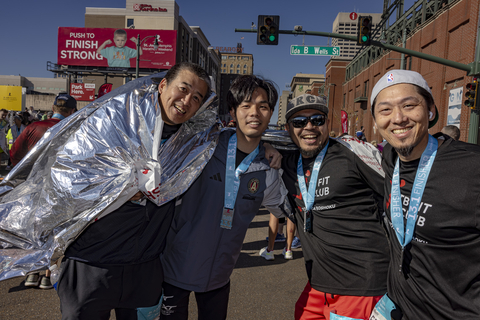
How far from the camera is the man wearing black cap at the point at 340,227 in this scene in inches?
87.6

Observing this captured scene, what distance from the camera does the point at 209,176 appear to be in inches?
96.2

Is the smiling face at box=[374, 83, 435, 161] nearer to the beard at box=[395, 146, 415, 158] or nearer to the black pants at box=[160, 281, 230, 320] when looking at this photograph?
the beard at box=[395, 146, 415, 158]

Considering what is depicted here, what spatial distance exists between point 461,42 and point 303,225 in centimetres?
1986

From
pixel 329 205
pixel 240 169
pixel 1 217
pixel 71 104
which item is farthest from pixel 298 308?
pixel 71 104

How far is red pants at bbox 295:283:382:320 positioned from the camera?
2215 mm

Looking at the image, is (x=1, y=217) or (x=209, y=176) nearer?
(x=1, y=217)

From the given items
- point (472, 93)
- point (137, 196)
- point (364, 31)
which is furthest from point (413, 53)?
point (137, 196)

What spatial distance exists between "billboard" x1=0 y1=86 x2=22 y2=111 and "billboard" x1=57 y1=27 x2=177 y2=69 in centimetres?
2182

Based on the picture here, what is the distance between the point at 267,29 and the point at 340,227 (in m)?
9.55

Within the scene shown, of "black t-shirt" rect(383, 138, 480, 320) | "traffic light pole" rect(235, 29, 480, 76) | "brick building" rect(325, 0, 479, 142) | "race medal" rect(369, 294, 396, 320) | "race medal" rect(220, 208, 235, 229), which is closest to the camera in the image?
"black t-shirt" rect(383, 138, 480, 320)

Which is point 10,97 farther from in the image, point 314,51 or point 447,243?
point 447,243

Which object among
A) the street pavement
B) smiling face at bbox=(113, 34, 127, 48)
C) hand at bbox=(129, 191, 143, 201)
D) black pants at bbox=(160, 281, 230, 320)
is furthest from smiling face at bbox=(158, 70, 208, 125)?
smiling face at bbox=(113, 34, 127, 48)

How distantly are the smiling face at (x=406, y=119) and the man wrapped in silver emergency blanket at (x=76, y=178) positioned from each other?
55.7 inches

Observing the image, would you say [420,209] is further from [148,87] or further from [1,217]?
[1,217]
